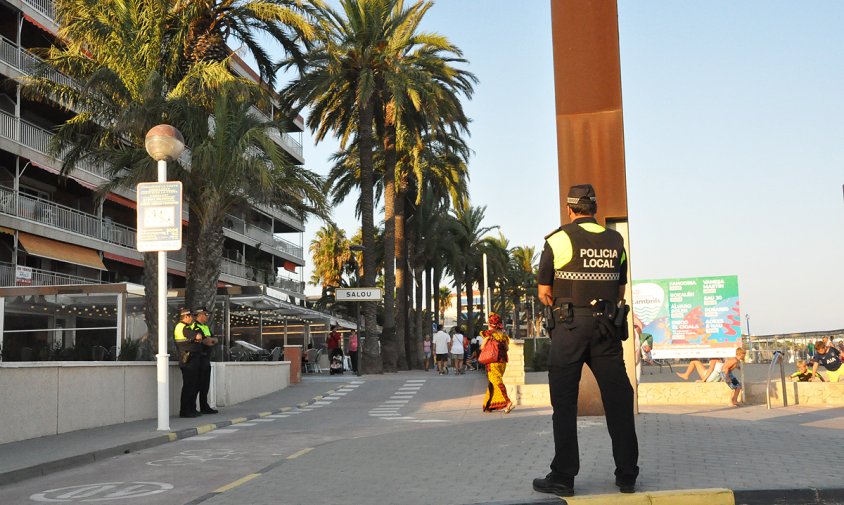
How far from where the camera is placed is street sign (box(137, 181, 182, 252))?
505 inches

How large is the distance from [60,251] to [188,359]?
70.8 feet

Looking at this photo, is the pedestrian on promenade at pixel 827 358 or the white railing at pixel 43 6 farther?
the white railing at pixel 43 6

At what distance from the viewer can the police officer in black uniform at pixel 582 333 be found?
20.1ft

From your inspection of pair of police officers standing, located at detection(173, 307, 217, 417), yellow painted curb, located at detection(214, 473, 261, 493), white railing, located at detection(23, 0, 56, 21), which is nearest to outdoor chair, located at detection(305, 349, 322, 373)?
white railing, located at detection(23, 0, 56, 21)

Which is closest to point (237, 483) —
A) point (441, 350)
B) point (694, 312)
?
point (441, 350)

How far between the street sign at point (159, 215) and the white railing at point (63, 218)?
20.1 m

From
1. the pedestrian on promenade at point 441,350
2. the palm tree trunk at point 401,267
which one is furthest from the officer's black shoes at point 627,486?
the palm tree trunk at point 401,267

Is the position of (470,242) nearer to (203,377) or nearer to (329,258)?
(329,258)

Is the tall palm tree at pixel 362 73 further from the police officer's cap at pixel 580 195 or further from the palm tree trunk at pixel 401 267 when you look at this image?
the police officer's cap at pixel 580 195

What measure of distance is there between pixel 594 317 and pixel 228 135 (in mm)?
14777

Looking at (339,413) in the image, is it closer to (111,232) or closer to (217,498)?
(217,498)

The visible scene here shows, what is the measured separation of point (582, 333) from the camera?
620 centimetres

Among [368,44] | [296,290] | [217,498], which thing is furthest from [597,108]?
[296,290]

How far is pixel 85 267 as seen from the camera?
38219 millimetres
